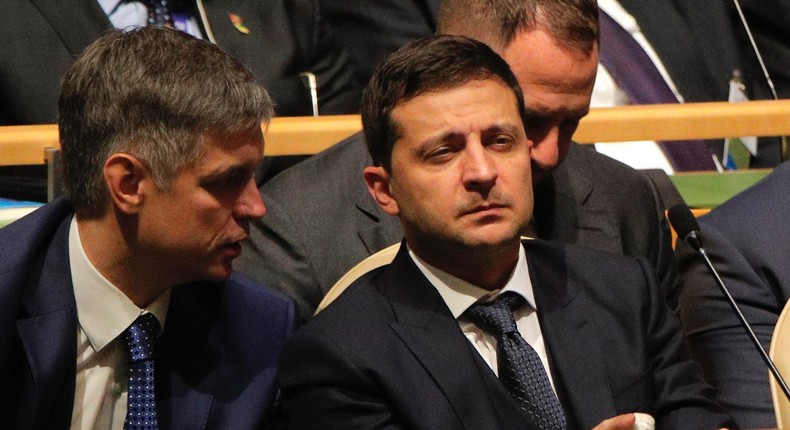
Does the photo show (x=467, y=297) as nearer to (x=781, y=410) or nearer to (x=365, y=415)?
(x=365, y=415)

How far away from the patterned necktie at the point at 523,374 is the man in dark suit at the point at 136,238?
1.11ft

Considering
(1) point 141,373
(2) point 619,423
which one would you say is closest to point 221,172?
(1) point 141,373

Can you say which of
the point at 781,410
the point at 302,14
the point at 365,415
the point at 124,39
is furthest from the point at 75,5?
the point at 781,410

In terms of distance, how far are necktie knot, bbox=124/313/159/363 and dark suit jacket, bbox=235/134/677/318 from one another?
0.41 metres

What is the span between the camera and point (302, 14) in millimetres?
3133

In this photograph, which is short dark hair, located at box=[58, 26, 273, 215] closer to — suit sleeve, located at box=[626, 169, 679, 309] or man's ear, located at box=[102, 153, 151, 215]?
man's ear, located at box=[102, 153, 151, 215]

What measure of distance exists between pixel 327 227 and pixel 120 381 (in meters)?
0.56

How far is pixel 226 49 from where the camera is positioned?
115 inches

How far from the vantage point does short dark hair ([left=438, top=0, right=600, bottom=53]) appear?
2.30 metres

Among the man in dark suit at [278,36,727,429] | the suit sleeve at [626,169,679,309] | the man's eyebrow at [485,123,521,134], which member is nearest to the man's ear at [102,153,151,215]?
the man in dark suit at [278,36,727,429]

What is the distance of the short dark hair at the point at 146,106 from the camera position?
72.6 inches

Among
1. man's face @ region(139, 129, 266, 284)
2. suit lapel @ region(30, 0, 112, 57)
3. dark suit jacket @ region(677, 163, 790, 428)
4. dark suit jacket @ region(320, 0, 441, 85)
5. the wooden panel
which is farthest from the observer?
dark suit jacket @ region(320, 0, 441, 85)

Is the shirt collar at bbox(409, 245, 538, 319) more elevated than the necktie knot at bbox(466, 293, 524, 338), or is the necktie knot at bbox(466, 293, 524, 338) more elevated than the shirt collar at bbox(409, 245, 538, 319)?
the shirt collar at bbox(409, 245, 538, 319)

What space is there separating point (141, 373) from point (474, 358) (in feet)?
1.43
